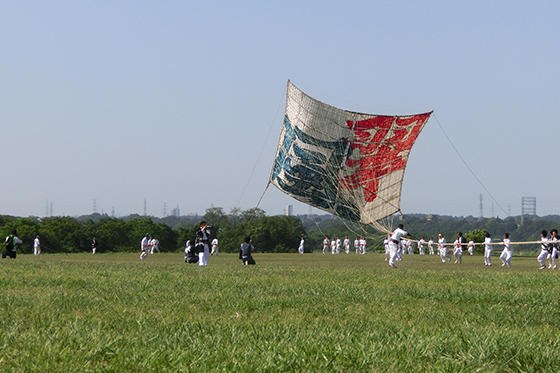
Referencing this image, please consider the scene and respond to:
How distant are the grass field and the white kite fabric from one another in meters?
29.9

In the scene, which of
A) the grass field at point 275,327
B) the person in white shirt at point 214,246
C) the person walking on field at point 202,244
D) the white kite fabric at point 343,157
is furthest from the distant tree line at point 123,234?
the grass field at point 275,327

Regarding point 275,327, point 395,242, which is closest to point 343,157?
point 395,242

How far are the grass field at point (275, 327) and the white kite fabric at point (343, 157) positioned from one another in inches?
1178

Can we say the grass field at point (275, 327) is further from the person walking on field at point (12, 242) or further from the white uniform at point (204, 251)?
the person walking on field at point (12, 242)

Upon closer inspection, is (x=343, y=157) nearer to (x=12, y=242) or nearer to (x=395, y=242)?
(x=395, y=242)

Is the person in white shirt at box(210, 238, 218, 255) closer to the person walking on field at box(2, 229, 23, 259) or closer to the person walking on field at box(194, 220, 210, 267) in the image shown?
the person walking on field at box(2, 229, 23, 259)

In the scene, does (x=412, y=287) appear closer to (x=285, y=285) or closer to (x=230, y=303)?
(x=285, y=285)

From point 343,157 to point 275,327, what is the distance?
36.5m

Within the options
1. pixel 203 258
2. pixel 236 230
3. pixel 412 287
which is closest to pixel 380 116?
pixel 203 258

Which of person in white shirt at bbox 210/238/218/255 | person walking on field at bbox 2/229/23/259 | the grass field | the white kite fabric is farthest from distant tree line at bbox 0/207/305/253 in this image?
the grass field

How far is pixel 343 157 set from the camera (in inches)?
1746

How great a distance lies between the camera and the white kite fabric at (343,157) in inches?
1736

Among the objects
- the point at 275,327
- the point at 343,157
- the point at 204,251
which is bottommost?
the point at 275,327

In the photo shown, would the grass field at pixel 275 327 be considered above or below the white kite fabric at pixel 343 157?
below
